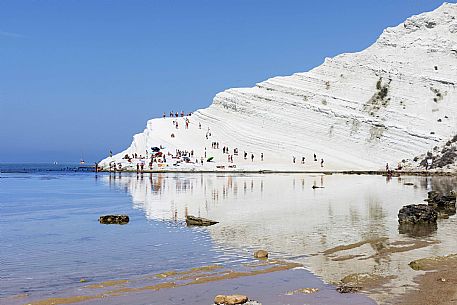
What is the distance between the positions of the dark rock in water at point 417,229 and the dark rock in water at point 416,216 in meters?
0.16

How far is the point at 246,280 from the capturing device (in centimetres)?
980

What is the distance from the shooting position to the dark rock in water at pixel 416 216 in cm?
1702

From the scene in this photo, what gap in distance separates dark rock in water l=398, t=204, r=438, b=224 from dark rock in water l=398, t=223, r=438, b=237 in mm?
162

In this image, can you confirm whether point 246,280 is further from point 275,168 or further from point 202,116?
point 202,116

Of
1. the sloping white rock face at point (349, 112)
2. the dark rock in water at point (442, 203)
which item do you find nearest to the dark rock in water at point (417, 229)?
the dark rock in water at point (442, 203)

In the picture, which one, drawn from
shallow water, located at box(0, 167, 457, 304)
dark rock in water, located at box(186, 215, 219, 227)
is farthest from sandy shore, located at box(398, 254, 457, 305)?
dark rock in water, located at box(186, 215, 219, 227)

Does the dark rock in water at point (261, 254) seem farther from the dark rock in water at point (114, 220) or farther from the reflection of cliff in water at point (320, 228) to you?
the dark rock in water at point (114, 220)

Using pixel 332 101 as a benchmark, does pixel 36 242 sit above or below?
below

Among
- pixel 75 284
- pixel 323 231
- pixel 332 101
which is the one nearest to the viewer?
pixel 75 284

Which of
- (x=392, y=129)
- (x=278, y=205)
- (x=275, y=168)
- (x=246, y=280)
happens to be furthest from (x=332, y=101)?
(x=246, y=280)

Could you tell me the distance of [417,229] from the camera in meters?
16.1

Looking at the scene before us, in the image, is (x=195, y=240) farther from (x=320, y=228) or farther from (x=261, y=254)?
(x=320, y=228)

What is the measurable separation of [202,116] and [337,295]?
211 feet

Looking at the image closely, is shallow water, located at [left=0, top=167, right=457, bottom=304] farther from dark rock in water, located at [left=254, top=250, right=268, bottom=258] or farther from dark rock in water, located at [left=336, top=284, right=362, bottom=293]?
dark rock in water, located at [left=336, top=284, right=362, bottom=293]
